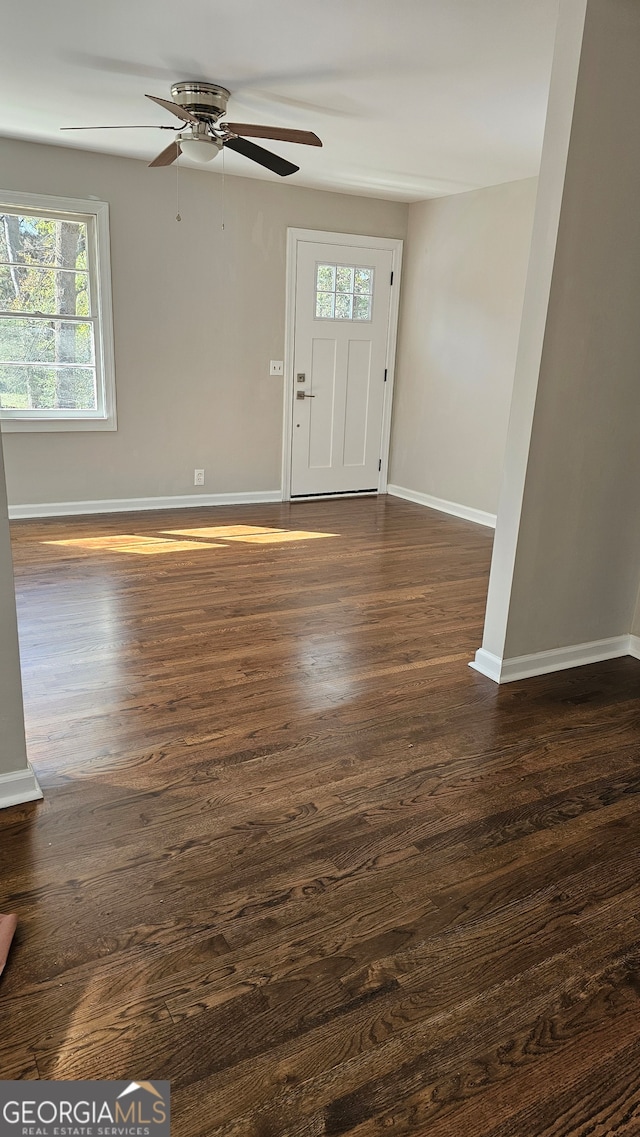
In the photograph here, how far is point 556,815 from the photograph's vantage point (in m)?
2.28

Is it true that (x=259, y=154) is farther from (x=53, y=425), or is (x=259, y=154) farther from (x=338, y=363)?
(x=338, y=363)

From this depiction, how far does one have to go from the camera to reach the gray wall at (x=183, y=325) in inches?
210

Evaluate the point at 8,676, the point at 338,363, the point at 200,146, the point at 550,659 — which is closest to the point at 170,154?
the point at 200,146

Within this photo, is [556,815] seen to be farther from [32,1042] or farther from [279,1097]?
[32,1042]

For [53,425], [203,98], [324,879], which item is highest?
[203,98]

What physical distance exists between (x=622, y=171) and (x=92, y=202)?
12.6 ft

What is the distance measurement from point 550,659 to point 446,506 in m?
3.26

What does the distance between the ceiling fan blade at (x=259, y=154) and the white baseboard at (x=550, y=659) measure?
9.02ft

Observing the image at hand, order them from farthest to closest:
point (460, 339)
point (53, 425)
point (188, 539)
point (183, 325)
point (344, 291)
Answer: point (344, 291) → point (460, 339) → point (183, 325) → point (53, 425) → point (188, 539)

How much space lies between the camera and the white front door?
6266 millimetres

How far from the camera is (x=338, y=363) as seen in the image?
257 inches

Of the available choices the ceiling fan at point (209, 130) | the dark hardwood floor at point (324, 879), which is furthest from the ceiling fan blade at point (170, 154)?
the dark hardwood floor at point (324, 879)

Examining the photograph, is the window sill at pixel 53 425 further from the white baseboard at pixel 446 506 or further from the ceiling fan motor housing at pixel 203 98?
the white baseboard at pixel 446 506

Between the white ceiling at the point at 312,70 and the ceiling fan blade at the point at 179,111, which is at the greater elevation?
the white ceiling at the point at 312,70
